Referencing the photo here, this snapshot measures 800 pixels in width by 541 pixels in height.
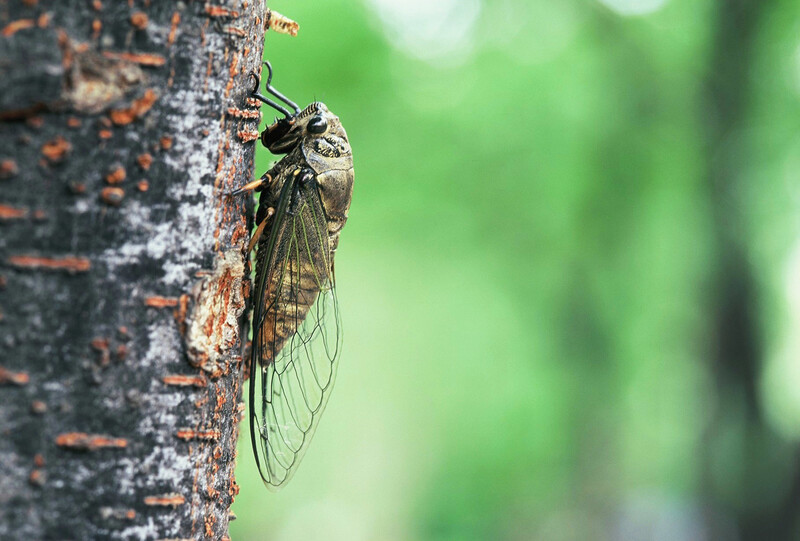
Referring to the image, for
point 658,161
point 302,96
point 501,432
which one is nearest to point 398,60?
point 302,96

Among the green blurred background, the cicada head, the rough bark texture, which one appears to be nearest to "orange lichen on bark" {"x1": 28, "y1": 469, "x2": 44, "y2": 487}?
the rough bark texture

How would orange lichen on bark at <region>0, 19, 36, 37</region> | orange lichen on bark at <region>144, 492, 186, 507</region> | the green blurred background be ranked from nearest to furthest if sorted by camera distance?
1. orange lichen on bark at <region>0, 19, 36, 37</region>
2. orange lichen on bark at <region>144, 492, 186, 507</region>
3. the green blurred background

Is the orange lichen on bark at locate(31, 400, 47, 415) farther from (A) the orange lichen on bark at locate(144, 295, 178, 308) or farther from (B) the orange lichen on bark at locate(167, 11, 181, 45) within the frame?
(B) the orange lichen on bark at locate(167, 11, 181, 45)

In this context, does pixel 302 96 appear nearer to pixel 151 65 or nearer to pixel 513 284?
pixel 513 284

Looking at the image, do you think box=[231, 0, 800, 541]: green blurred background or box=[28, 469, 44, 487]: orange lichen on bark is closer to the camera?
box=[28, 469, 44, 487]: orange lichen on bark

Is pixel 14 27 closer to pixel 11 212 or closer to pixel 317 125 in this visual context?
pixel 11 212

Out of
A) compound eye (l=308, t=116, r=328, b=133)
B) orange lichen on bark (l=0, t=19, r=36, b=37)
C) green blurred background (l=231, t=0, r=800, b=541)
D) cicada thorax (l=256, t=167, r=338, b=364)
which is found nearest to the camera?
orange lichen on bark (l=0, t=19, r=36, b=37)

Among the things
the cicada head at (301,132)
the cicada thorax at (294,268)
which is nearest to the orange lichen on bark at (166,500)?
the cicada thorax at (294,268)

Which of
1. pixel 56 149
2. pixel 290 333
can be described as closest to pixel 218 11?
pixel 56 149
